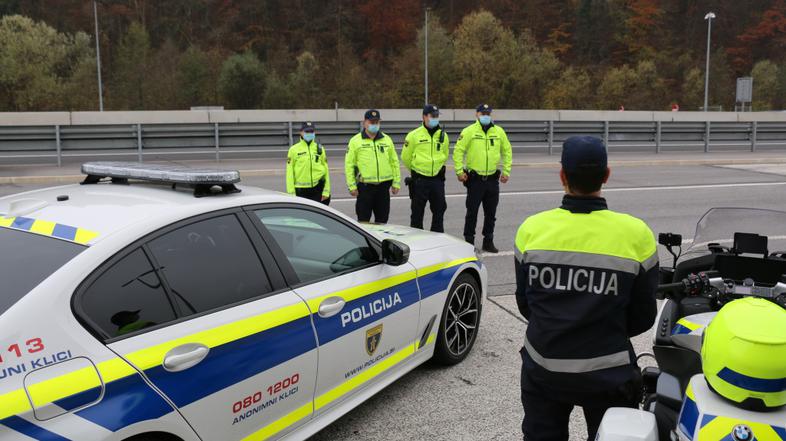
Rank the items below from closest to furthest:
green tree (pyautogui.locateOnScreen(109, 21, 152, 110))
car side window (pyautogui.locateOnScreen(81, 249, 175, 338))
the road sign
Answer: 1. car side window (pyautogui.locateOnScreen(81, 249, 175, 338))
2. the road sign
3. green tree (pyautogui.locateOnScreen(109, 21, 152, 110))

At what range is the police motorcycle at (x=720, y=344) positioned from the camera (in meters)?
1.84

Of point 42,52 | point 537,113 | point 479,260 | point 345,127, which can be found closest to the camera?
point 479,260

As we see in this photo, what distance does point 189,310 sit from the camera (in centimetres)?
291

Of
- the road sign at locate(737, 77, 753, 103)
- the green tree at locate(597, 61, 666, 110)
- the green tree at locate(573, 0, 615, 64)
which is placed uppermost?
the green tree at locate(573, 0, 615, 64)

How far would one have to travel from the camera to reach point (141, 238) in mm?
2854

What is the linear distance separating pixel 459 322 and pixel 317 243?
53.9 inches

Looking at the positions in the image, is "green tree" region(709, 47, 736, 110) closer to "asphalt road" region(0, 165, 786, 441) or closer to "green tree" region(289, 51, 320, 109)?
"green tree" region(289, 51, 320, 109)

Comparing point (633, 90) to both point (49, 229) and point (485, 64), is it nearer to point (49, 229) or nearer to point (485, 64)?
point (485, 64)

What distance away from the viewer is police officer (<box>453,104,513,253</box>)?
9031 mm

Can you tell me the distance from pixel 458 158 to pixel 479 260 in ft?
14.0

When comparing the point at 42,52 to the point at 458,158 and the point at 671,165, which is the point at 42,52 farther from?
the point at 458,158

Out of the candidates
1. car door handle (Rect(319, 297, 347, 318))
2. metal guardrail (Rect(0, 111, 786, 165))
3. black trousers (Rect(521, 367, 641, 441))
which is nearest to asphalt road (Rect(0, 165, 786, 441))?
car door handle (Rect(319, 297, 347, 318))

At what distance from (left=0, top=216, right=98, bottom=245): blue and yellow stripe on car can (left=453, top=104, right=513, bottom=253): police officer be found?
6.57m

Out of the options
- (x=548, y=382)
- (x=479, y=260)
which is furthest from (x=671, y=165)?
(x=548, y=382)
